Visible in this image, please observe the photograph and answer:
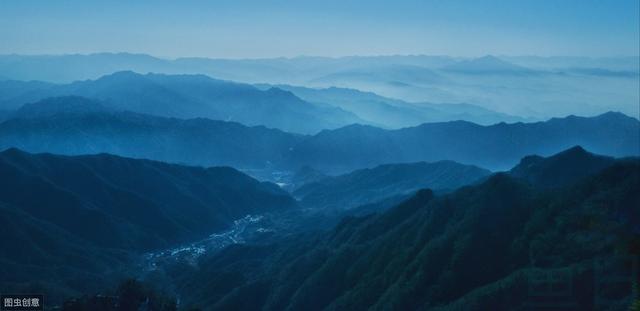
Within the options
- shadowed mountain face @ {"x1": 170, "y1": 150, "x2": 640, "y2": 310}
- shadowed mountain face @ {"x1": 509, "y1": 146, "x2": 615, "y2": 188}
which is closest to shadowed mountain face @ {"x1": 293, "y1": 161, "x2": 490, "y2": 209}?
shadowed mountain face @ {"x1": 509, "y1": 146, "x2": 615, "y2": 188}

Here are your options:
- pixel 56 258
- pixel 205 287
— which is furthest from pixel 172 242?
pixel 205 287

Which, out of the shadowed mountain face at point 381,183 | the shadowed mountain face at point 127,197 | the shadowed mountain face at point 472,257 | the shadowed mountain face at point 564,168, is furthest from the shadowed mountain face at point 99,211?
the shadowed mountain face at point 564,168

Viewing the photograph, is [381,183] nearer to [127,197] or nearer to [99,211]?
[127,197]

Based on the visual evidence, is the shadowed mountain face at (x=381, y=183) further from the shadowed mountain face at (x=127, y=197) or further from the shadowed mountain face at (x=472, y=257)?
the shadowed mountain face at (x=472, y=257)

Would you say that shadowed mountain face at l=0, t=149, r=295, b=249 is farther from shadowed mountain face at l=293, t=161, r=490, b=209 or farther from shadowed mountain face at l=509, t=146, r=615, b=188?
shadowed mountain face at l=509, t=146, r=615, b=188

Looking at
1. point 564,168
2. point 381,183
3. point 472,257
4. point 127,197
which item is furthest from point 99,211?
point 564,168

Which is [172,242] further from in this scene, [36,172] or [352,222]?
[352,222]

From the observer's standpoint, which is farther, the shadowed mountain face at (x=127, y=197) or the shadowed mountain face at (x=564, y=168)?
the shadowed mountain face at (x=127, y=197)
